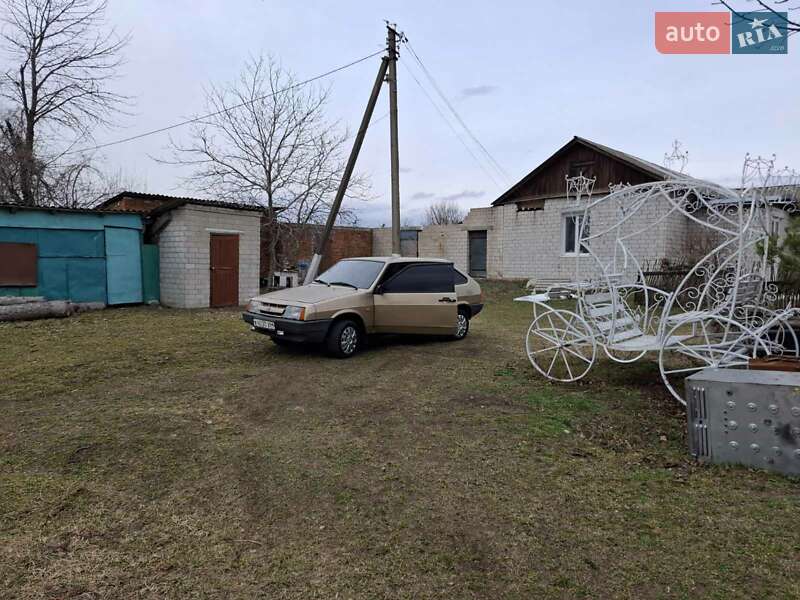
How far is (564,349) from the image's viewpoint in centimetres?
607

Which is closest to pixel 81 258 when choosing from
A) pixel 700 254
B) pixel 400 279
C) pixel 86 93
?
pixel 400 279

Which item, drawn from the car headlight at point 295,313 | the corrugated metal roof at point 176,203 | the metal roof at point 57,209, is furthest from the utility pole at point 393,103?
the car headlight at point 295,313

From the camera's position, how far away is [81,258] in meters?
11.9

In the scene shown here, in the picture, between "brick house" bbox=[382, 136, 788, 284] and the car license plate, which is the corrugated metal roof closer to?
the car license plate

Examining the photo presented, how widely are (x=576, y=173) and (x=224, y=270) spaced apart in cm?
1263

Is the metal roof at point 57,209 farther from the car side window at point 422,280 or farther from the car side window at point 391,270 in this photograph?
the car side window at point 422,280


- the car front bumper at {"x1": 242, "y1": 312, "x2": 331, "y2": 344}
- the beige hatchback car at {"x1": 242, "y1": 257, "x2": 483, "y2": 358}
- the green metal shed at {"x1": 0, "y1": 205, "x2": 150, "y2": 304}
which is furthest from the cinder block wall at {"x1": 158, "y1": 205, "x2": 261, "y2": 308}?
the car front bumper at {"x1": 242, "y1": 312, "x2": 331, "y2": 344}

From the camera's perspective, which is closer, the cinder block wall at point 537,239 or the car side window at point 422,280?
the car side window at point 422,280

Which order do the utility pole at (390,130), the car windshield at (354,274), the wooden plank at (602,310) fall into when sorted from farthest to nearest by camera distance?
the utility pole at (390,130) → the car windshield at (354,274) → the wooden plank at (602,310)

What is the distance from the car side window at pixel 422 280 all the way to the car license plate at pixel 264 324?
1720mm

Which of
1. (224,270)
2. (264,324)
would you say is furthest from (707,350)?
(224,270)

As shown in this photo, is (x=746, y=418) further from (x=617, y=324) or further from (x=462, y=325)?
(x=462, y=325)

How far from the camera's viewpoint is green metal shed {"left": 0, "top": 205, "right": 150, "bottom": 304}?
1098 cm

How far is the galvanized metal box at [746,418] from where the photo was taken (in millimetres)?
3258
